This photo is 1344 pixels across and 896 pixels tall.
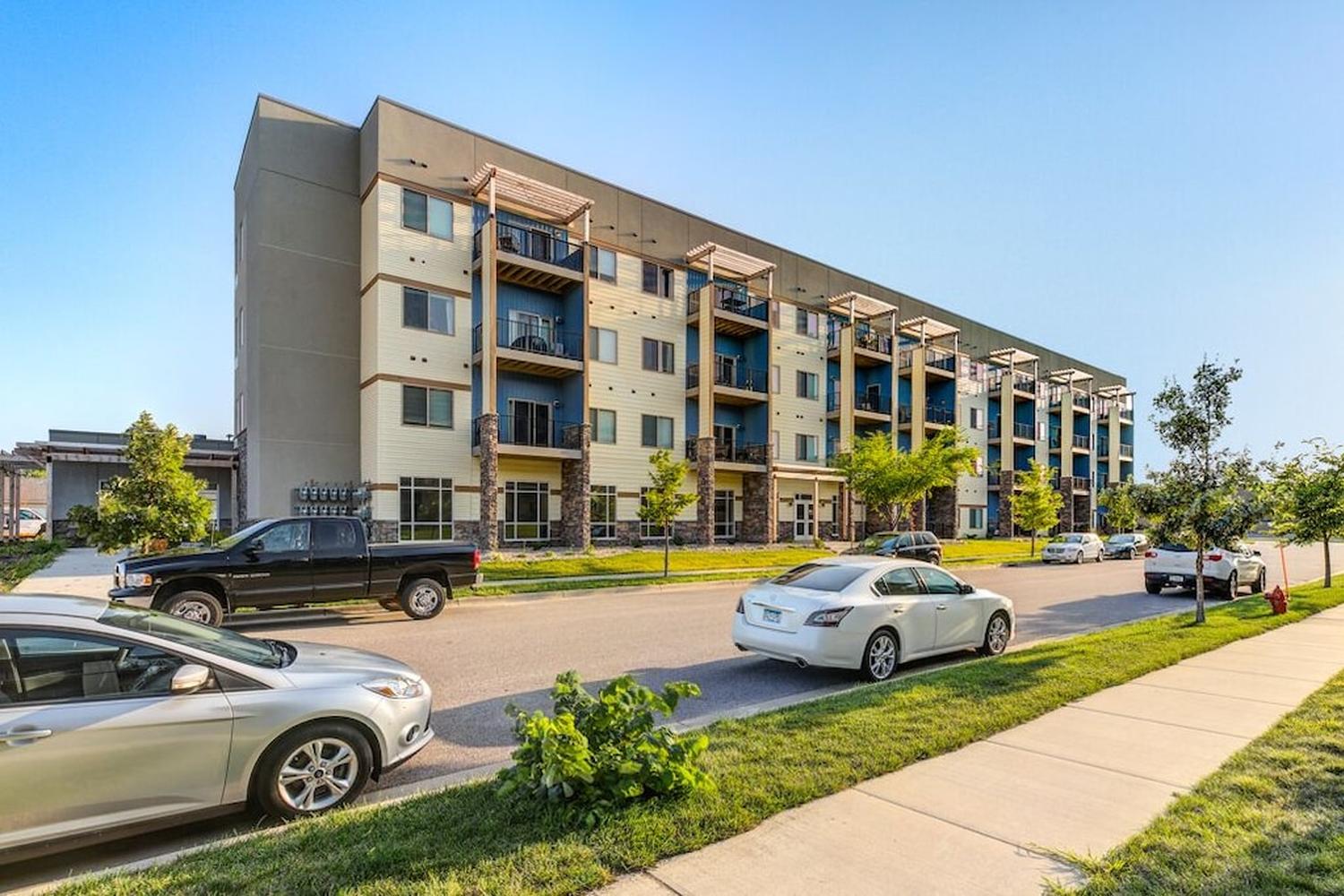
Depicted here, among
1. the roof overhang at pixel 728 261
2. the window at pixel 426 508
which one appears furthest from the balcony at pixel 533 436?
the roof overhang at pixel 728 261

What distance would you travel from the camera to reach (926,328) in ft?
152

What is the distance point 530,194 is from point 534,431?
9.54m

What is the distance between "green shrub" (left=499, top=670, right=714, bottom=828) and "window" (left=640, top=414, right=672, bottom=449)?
27.5 meters

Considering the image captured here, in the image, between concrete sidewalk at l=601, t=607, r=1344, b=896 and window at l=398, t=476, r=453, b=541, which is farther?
window at l=398, t=476, r=453, b=541

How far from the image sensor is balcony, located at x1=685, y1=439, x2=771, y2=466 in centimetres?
3453

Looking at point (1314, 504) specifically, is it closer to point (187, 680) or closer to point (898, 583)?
point (898, 583)

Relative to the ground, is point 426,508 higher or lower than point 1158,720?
higher

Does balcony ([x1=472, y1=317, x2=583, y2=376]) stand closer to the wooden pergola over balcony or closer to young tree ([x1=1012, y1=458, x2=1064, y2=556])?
the wooden pergola over balcony

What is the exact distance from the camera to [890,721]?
599 centimetres

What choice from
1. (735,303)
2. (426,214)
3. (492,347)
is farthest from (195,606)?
(735,303)

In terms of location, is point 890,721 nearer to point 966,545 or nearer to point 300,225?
point 300,225

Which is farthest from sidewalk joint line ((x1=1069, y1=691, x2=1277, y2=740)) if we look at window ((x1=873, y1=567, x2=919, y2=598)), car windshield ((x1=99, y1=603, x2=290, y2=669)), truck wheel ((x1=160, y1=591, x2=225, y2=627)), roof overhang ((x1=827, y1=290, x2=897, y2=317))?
roof overhang ((x1=827, y1=290, x2=897, y2=317))

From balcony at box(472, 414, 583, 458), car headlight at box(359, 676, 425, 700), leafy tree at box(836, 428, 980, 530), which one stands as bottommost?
car headlight at box(359, 676, 425, 700)

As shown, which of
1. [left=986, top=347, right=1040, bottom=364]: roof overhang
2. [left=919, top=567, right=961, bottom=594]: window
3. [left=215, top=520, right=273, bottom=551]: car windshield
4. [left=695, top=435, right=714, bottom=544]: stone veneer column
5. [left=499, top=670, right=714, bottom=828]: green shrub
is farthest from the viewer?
[left=986, top=347, right=1040, bottom=364]: roof overhang
